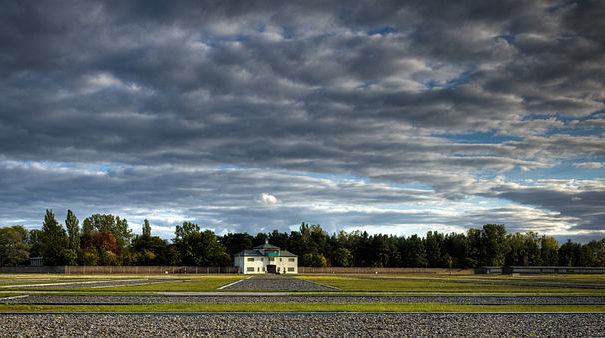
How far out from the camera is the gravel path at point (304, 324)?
1338 cm

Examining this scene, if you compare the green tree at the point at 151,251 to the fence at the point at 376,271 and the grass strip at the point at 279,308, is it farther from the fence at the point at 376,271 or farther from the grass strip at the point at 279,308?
the grass strip at the point at 279,308

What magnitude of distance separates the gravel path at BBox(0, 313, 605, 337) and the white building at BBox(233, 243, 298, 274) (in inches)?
4194

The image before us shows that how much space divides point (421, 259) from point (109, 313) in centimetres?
12340

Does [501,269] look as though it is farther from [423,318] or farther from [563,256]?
[423,318]

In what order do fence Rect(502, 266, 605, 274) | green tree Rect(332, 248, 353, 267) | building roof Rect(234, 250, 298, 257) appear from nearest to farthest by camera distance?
1. building roof Rect(234, 250, 298, 257)
2. fence Rect(502, 266, 605, 274)
3. green tree Rect(332, 248, 353, 267)

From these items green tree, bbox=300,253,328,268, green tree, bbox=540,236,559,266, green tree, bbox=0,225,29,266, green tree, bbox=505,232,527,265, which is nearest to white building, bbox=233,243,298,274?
green tree, bbox=300,253,328,268

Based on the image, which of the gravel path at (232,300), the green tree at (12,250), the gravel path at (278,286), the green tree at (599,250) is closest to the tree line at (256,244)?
the green tree at (12,250)

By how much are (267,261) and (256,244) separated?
70.6ft

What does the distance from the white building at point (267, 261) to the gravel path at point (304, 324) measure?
106524mm

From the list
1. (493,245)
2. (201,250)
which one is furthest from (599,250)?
(201,250)

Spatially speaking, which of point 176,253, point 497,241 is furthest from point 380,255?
point 176,253

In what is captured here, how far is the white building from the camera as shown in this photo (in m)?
123

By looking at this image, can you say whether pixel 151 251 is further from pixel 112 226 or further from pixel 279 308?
pixel 279 308

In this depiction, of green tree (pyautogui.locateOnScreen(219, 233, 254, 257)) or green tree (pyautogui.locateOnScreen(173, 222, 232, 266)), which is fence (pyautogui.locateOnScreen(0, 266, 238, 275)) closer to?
green tree (pyautogui.locateOnScreen(173, 222, 232, 266))
